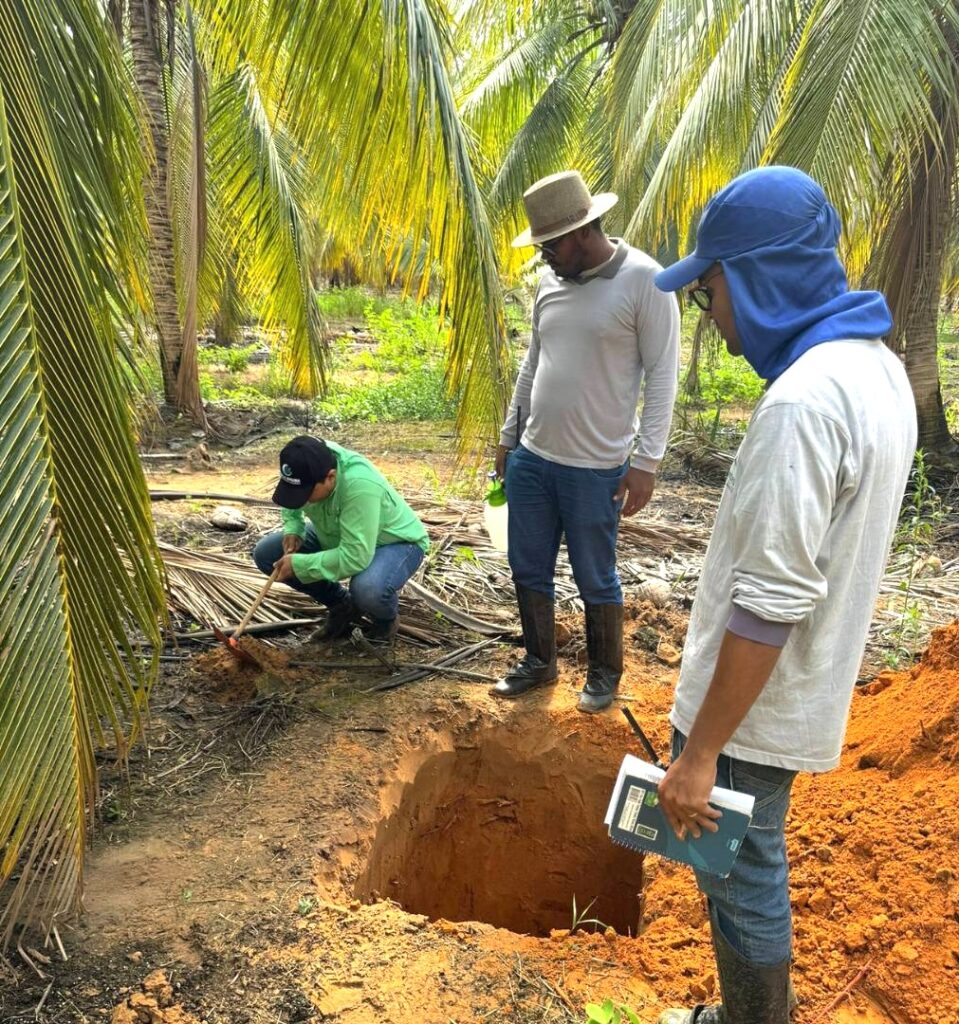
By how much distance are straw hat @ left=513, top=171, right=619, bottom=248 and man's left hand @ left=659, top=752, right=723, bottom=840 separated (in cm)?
214

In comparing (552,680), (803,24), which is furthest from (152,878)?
(803,24)

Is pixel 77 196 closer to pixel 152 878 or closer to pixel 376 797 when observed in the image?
pixel 152 878

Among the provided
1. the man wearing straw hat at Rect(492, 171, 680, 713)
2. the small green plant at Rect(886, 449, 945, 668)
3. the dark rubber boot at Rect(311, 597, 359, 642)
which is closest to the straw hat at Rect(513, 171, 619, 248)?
the man wearing straw hat at Rect(492, 171, 680, 713)

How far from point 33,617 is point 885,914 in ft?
8.12

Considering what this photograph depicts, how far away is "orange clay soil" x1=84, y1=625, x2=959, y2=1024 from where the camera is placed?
7.80 feet

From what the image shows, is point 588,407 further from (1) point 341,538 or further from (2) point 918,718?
(2) point 918,718

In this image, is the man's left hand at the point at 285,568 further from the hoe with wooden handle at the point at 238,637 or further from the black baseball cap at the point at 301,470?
the black baseball cap at the point at 301,470

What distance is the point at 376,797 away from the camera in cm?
331

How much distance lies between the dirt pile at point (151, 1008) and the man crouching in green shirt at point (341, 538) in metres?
1.83

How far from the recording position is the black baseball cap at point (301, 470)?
366cm

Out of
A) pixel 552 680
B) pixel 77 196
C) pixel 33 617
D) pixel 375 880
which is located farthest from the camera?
pixel 552 680

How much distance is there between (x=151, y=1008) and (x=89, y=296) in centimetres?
191

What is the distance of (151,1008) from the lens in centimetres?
227

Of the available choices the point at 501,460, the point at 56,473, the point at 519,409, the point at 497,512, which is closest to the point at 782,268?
the point at 56,473
